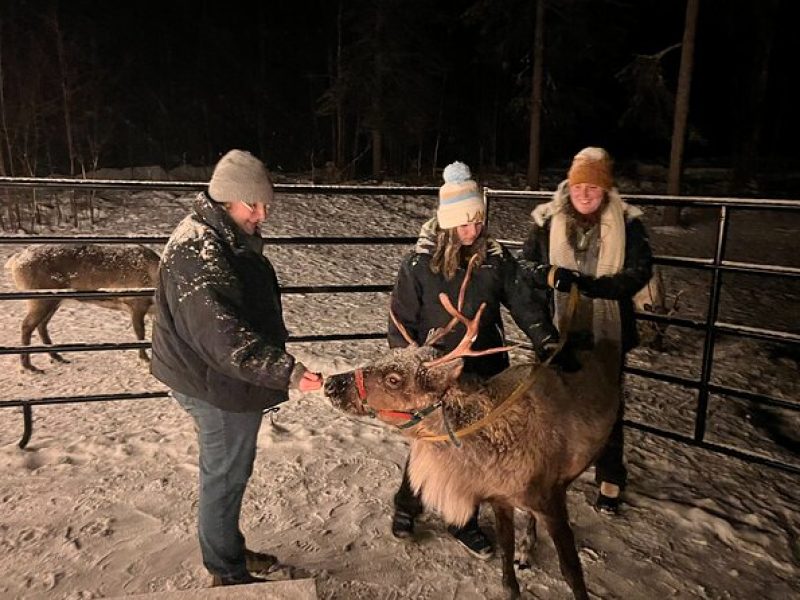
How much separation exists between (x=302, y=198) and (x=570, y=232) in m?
13.3

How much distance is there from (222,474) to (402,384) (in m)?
0.85

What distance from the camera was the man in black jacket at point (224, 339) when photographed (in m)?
2.21

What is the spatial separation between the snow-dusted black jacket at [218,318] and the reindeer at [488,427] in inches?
12.0

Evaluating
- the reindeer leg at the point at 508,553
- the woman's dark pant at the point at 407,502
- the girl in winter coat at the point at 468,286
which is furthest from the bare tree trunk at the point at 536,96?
the reindeer leg at the point at 508,553

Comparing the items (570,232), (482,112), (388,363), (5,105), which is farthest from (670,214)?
(5,105)

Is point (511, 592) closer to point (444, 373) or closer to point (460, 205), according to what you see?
point (444, 373)

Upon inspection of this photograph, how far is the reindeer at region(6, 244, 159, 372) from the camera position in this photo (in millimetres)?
5820

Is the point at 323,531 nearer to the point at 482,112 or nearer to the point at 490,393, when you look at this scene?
the point at 490,393

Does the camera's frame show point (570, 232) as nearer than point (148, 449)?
Yes

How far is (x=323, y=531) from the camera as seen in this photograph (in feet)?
10.2

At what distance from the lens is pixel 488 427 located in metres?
2.49

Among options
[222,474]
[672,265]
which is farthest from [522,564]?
[672,265]

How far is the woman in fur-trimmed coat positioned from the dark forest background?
40.3 feet

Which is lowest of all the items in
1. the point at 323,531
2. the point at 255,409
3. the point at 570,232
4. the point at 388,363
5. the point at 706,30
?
the point at 323,531
